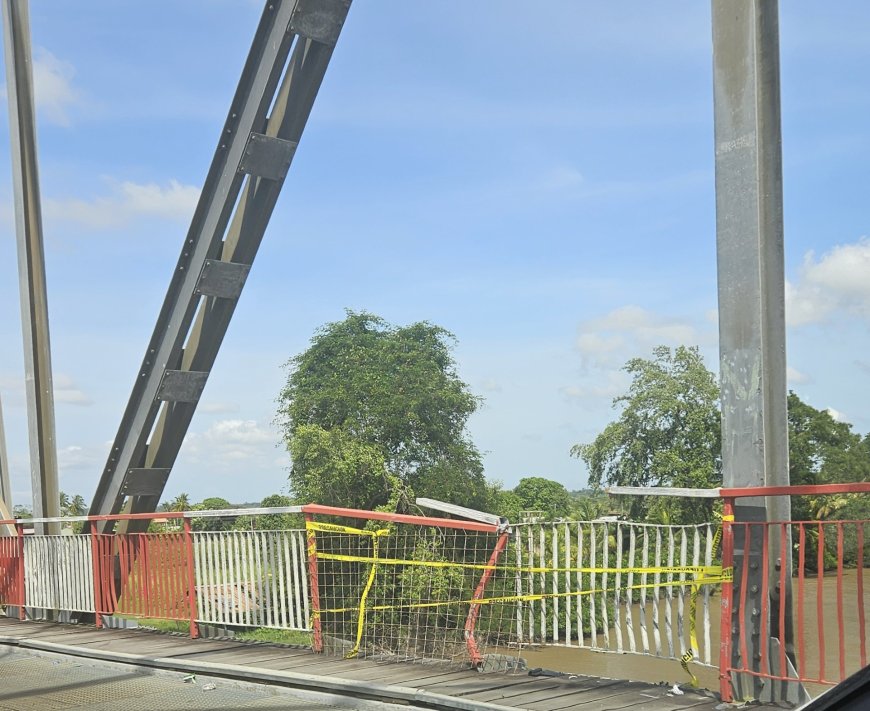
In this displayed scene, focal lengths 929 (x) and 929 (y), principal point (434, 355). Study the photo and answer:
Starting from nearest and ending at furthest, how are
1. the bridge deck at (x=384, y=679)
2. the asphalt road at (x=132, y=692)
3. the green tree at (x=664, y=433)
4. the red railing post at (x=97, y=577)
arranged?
the bridge deck at (x=384, y=679) → the asphalt road at (x=132, y=692) → the red railing post at (x=97, y=577) → the green tree at (x=664, y=433)

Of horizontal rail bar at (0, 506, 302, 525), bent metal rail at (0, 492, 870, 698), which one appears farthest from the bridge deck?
horizontal rail bar at (0, 506, 302, 525)

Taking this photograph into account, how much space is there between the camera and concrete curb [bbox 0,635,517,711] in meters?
5.64

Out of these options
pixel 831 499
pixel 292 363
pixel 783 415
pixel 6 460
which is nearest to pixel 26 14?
pixel 6 460

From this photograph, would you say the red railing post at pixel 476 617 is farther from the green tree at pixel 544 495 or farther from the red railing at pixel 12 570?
the green tree at pixel 544 495

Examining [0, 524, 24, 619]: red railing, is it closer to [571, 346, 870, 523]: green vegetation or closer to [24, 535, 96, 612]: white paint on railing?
[24, 535, 96, 612]: white paint on railing

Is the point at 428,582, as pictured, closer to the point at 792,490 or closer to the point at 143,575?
the point at 143,575

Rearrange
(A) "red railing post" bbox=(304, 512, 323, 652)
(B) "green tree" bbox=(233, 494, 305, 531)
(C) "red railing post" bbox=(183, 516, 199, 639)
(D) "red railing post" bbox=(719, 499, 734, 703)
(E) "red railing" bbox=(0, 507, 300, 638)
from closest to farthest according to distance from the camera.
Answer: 1. (D) "red railing post" bbox=(719, 499, 734, 703)
2. (A) "red railing post" bbox=(304, 512, 323, 652)
3. (C) "red railing post" bbox=(183, 516, 199, 639)
4. (E) "red railing" bbox=(0, 507, 300, 638)
5. (B) "green tree" bbox=(233, 494, 305, 531)

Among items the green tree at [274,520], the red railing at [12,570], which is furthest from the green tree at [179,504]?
the red railing at [12,570]

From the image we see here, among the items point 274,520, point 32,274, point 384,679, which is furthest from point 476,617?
point 274,520

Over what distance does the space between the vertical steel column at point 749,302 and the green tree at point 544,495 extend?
53.2m

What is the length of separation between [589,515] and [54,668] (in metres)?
50.0

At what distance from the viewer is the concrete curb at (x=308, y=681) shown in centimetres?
564

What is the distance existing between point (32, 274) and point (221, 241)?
3594 millimetres

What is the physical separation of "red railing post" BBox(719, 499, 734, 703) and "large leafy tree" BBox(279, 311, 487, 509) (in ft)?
117
